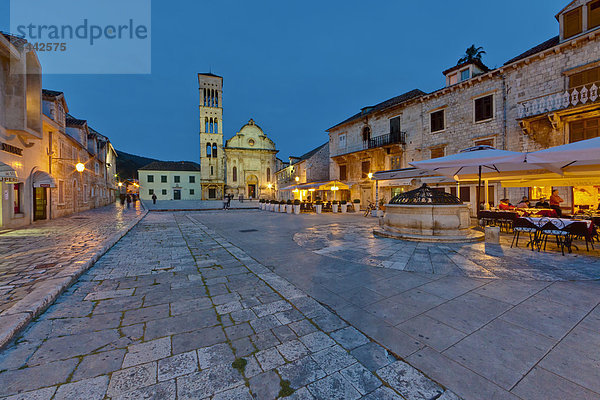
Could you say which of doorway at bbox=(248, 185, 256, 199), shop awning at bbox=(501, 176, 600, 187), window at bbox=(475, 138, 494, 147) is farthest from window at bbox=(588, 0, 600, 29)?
doorway at bbox=(248, 185, 256, 199)

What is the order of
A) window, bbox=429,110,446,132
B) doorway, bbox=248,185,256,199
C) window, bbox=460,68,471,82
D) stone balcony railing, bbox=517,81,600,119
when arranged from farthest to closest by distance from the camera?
1. doorway, bbox=248,185,256,199
2. window, bbox=429,110,446,132
3. window, bbox=460,68,471,82
4. stone balcony railing, bbox=517,81,600,119

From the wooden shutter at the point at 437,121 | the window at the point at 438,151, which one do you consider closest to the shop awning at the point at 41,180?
the window at the point at 438,151

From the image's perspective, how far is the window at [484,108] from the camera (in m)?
14.3

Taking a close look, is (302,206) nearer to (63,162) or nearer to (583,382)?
(63,162)

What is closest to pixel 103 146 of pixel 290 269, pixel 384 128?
pixel 384 128

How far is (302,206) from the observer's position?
19.6 meters

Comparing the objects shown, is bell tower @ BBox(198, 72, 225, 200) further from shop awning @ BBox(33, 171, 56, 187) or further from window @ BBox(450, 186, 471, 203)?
window @ BBox(450, 186, 471, 203)

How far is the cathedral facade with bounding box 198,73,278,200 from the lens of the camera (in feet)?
152

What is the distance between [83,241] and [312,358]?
827 cm

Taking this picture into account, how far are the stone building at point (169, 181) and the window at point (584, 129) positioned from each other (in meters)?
53.2

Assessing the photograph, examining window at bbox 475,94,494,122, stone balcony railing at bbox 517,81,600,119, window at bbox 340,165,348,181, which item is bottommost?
window at bbox 340,165,348,181

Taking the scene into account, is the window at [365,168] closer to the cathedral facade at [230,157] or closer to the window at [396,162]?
the window at [396,162]

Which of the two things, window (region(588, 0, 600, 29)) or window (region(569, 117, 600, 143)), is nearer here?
window (region(569, 117, 600, 143))

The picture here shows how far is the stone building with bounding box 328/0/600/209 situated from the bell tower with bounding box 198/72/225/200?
34856mm
